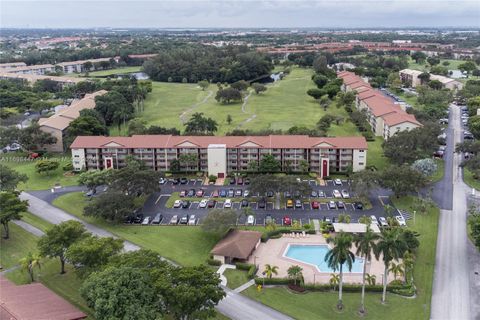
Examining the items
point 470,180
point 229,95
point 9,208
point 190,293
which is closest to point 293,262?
point 190,293

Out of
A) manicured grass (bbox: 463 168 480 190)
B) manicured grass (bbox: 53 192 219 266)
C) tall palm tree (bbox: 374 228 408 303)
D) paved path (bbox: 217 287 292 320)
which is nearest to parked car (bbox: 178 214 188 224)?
manicured grass (bbox: 53 192 219 266)

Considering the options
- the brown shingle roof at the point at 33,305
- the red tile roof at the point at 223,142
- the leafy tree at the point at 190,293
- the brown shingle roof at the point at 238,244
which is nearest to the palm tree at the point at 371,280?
the brown shingle roof at the point at 238,244

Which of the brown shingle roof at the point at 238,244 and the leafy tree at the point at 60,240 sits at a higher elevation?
the leafy tree at the point at 60,240

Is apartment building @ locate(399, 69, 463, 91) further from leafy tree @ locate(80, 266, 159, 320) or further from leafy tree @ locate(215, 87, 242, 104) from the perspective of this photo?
leafy tree @ locate(80, 266, 159, 320)

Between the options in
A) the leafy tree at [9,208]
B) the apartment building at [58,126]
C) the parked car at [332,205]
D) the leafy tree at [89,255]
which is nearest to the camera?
the leafy tree at [89,255]

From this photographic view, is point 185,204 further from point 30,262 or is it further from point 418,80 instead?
point 418,80

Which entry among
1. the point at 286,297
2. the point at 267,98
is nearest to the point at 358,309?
the point at 286,297

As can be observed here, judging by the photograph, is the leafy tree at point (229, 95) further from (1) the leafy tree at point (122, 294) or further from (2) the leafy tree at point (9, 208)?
(1) the leafy tree at point (122, 294)

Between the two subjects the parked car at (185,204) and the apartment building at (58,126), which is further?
the apartment building at (58,126)
